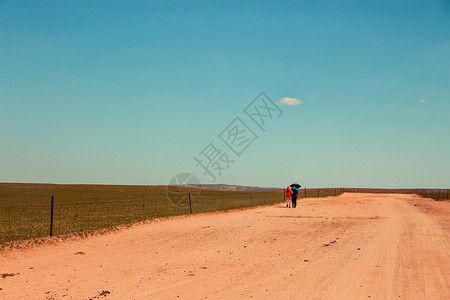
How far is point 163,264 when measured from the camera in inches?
454

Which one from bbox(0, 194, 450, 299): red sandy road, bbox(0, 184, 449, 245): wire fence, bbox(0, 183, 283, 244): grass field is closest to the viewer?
bbox(0, 194, 450, 299): red sandy road

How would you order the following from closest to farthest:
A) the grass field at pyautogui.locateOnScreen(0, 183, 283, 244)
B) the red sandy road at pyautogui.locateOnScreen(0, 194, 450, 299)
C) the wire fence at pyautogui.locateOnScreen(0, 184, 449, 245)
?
1. the red sandy road at pyautogui.locateOnScreen(0, 194, 450, 299)
2. the wire fence at pyautogui.locateOnScreen(0, 184, 449, 245)
3. the grass field at pyautogui.locateOnScreen(0, 183, 283, 244)

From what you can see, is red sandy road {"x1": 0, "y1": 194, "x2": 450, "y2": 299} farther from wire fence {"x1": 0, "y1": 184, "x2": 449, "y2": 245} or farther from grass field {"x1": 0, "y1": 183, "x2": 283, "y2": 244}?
grass field {"x1": 0, "y1": 183, "x2": 283, "y2": 244}

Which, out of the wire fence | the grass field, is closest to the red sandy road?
the wire fence

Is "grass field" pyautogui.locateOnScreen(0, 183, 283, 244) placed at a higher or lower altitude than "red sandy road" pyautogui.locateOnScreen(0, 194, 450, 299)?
lower

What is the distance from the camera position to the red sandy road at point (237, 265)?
8633mm

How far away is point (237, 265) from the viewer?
11305 millimetres

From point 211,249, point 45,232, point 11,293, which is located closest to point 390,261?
point 211,249

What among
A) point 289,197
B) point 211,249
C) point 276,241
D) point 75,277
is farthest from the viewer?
point 289,197

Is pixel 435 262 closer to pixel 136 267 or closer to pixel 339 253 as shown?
pixel 339 253

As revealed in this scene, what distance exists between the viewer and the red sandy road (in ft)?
28.3

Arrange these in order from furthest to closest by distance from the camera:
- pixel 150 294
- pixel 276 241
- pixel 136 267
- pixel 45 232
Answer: pixel 45 232, pixel 276 241, pixel 136 267, pixel 150 294

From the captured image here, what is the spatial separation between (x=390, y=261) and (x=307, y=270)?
121 inches

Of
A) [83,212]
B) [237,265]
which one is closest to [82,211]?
[83,212]
